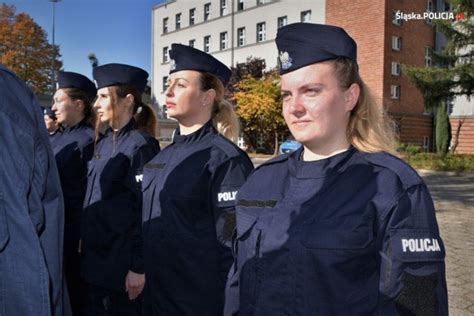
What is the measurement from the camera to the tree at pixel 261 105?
104ft

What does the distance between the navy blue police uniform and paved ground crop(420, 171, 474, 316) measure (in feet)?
13.9

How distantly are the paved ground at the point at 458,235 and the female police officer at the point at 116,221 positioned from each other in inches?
124

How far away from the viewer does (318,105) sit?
6.26ft

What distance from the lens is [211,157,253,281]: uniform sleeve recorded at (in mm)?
2625

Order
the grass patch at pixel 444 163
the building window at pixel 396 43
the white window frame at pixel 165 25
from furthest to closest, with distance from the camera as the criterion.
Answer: the white window frame at pixel 165 25
the building window at pixel 396 43
the grass patch at pixel 444 163

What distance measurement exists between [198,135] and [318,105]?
124 cm

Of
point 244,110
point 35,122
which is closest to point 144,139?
point 35,122

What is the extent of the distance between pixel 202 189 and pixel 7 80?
1.47m

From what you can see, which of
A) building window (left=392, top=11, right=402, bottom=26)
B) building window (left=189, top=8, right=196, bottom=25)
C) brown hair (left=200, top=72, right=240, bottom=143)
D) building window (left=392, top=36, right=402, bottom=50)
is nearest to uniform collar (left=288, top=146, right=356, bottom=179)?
→ brown hair (left=200, top=72, right=240, bottom=143)

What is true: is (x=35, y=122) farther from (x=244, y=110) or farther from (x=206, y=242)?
(x=244, y=110)

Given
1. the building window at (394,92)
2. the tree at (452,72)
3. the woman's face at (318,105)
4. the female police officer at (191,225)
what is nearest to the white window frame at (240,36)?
the building window at (394,92)

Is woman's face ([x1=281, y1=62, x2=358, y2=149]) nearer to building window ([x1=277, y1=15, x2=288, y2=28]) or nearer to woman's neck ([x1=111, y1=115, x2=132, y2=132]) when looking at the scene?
woman's neck ([x1=111, y1=115, x2=132, y2=132])

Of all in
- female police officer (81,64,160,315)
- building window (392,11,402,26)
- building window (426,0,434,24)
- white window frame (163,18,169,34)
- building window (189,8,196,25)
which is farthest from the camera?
white window frame (163,18,169,34)

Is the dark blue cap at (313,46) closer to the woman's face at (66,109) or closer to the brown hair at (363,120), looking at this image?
the brown hair at (363,120)
